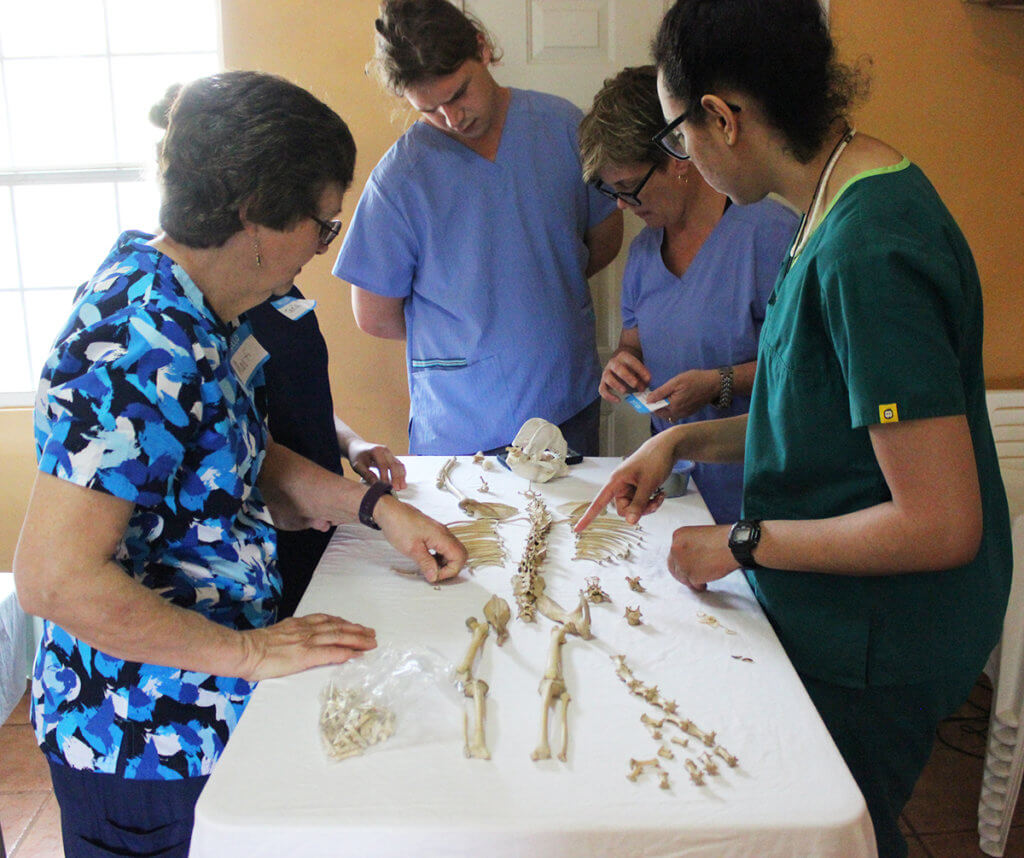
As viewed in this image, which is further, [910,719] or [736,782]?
[910,719]

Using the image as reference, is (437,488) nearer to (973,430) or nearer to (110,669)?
(110,669)

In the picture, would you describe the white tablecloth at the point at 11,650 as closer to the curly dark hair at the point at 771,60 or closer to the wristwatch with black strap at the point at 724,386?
the wristwatch with black strap at the point at 724,386

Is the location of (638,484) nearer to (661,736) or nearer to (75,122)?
(661,736)

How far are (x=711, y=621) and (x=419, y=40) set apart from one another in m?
1.76

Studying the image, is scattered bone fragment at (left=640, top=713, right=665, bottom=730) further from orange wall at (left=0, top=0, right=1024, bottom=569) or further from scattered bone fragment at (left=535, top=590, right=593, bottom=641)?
orange wall at (left=0, top=0, right=1024, bottom=569)

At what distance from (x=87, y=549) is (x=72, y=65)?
3242 mm

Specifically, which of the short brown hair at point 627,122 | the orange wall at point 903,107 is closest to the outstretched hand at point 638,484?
the short brown hair at point 627,122

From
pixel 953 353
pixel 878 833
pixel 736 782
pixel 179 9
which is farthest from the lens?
pixel 179 9

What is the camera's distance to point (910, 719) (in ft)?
4.75

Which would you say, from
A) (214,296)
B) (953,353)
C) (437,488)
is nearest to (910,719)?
(953,353)

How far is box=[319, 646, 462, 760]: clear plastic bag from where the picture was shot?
1.15 meters

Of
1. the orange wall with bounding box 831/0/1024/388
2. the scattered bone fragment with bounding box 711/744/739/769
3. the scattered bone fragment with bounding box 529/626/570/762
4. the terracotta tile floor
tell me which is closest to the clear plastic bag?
the scattered bone fragment with bounding box 529/626/570/762

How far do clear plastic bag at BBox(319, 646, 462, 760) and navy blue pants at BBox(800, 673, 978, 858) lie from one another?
63 cm

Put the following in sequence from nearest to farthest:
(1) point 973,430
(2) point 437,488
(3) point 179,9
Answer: (1) point 973,430 → (2) point 437,488 → (3) point 179,9
